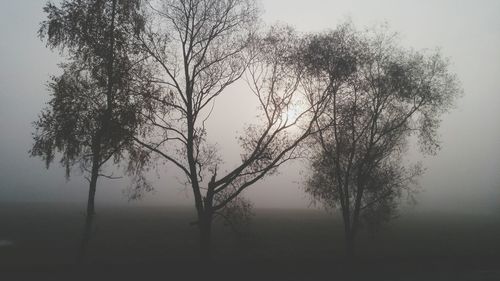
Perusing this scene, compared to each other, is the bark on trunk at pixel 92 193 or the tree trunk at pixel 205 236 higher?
the bark on trunk at pixel 92 193

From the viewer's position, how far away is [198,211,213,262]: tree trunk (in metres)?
21.9

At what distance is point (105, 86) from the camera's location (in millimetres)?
20219

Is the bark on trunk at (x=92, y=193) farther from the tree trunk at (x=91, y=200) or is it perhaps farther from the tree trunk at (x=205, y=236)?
the tree trunk at (x=205, y=236)

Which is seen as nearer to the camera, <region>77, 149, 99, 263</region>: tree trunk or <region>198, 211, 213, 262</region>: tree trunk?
<region>77, 149, 99, 263</region>: tree trunk

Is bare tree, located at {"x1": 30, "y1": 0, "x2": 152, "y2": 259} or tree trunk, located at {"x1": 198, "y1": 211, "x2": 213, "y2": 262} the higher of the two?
bare tree, located at {"x1": 30, "y1": 0, "x2": 152, "y2": 259}

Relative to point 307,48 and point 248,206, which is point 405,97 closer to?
point 307,48

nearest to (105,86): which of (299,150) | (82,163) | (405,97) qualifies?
(82,163)

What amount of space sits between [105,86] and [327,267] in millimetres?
19676

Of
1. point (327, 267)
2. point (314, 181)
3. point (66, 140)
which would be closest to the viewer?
point (66, 140)

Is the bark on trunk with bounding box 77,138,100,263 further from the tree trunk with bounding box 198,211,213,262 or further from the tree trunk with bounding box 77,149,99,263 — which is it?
the tree trunk with bounding box 198,211,213,262

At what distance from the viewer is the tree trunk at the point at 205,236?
21.9m

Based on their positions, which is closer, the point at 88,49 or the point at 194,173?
the point at 88,49

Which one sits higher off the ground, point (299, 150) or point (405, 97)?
point (405, 97)

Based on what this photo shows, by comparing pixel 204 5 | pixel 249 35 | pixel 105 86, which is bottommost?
pixel 105 86
